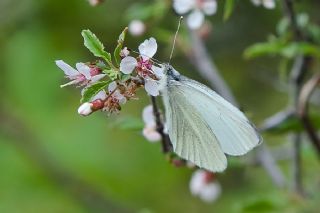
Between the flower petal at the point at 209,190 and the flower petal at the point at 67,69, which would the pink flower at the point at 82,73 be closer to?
the flower petal at the point at 67,69

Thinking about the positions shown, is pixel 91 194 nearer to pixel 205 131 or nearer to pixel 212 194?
pixel 212 194

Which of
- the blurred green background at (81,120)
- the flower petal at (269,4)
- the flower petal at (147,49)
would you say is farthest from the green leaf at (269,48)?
the blurred green background at (81,120)

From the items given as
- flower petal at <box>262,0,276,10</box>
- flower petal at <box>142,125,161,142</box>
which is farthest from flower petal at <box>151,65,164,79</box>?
flower petal at <box>262,0,276,10</box>

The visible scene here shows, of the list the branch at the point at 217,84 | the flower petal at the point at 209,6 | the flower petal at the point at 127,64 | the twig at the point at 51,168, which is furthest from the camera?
the twig at the point at 51,168

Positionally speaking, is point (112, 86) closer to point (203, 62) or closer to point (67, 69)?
point (67, 69)

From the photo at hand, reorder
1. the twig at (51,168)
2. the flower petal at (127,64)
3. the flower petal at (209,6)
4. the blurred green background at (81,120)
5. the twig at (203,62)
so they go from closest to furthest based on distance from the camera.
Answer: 1. the flower petal at (127,64)
2. the flower petal at (209,6)
3. the twig at (203,62)
4. the twig at (51,168)
5. the blurred green background at (81,120)
